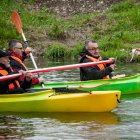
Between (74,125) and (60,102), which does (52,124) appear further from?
(60,102)

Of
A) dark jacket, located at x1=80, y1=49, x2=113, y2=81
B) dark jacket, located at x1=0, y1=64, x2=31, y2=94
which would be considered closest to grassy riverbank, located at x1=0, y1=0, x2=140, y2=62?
dark jacket, located at x1=80, y1=49, x2=113, y2=81

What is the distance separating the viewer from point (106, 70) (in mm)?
11344

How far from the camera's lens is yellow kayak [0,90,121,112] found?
985 cm

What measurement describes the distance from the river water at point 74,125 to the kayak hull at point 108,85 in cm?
78

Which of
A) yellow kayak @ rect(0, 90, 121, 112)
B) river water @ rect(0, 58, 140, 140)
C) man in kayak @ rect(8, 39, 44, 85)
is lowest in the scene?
river water @ rect(0, 58, 140, 140)

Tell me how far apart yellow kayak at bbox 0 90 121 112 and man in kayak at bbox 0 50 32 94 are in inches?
5.8

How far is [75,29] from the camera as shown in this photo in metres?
21.6

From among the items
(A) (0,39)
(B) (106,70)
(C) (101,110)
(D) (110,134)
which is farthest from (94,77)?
(A) (0,39)

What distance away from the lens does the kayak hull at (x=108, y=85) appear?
11609 mm

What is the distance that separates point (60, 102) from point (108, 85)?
224cm

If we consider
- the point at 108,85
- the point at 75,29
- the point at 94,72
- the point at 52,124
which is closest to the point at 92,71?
the point at 94,72

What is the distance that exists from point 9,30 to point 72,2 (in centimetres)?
425

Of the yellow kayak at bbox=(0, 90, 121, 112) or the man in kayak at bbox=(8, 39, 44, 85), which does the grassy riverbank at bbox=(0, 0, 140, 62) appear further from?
the yellow kayak at bbox=(0, 90, 121, 112)

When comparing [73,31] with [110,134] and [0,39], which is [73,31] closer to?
[0,39]
